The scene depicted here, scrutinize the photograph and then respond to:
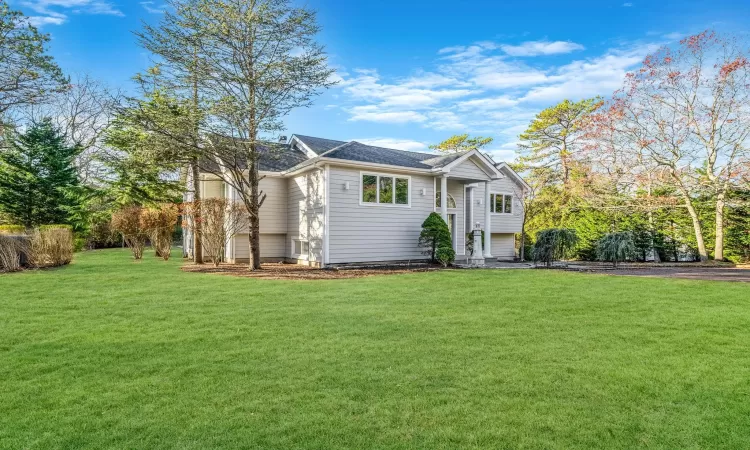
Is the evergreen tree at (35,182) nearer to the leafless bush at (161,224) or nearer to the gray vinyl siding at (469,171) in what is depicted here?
the leafless bush at (161,224)

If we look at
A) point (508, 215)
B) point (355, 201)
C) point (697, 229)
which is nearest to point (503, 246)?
point (508, 215)

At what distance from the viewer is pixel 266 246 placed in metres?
16.8

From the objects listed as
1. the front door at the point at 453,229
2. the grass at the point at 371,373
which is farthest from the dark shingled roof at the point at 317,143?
the grass at the point at 371,373

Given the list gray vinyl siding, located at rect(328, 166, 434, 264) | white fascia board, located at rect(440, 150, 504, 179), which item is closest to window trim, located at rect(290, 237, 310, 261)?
gray vinyl siding, located at rect(328, 166, 434, 264)

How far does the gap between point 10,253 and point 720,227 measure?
2508 cm

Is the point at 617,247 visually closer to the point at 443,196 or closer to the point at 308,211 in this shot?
the point at 443,196

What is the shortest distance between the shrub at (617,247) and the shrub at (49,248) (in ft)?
59.0

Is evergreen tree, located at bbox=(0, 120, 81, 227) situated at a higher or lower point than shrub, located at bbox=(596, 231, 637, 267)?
higher

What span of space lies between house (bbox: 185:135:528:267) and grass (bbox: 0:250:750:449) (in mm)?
6850

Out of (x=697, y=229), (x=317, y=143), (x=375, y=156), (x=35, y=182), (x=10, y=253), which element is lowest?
(x=10, y=253)

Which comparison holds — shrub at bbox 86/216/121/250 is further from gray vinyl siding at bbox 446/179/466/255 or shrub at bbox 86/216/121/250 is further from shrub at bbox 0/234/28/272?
gray vinyl siding at bbox 446/179/466/255

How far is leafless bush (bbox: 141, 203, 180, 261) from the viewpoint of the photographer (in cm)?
1650

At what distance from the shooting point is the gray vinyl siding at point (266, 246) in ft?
54.0

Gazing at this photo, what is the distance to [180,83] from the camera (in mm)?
13500
